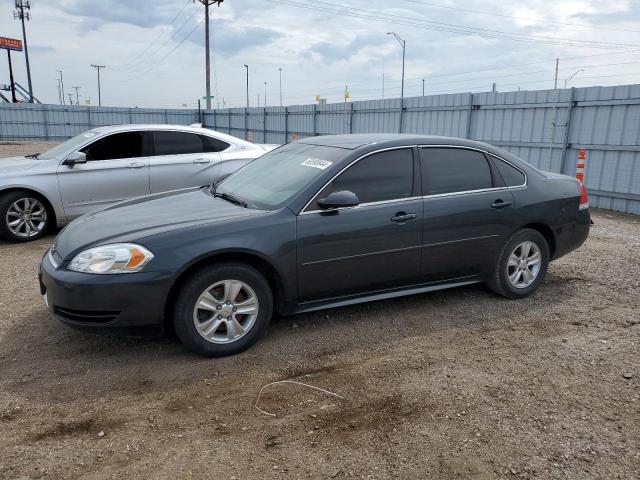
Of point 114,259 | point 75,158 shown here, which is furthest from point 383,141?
point 75,158

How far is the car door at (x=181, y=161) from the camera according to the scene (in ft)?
25.1

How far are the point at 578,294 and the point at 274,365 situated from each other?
3322 mm

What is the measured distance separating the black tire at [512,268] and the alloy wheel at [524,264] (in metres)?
0.02

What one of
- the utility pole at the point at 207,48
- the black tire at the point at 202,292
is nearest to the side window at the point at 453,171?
the black tire at the point at 202,292

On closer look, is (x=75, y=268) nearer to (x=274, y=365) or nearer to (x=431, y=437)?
(x=274, y=365)

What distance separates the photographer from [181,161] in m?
7.80

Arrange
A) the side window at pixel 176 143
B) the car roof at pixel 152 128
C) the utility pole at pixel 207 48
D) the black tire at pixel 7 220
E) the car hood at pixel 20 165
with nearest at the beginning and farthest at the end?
the black tire at pixel 7 220
the car hood at pixel 20 165
the car roof at pixel 152 128
the side window at pixel 176 143
the utility pole at pixel 207 48

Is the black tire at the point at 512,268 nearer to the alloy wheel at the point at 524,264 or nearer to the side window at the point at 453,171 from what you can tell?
the alloy wheel at the point at 524,264

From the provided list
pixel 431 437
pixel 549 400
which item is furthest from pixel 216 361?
pixel 549 400

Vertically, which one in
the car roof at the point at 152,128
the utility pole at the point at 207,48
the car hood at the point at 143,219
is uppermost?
the utility pole at the point at 207,48

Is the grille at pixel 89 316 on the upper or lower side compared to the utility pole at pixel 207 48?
lower

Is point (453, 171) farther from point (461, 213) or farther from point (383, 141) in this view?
point (383, 141)

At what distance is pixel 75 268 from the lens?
362cm

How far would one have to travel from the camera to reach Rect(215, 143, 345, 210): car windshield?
13.9 feet
